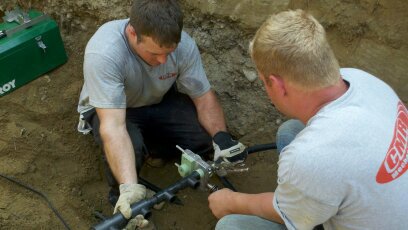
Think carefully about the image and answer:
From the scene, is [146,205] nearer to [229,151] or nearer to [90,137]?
[229,151]

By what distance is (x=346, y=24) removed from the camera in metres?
2.59

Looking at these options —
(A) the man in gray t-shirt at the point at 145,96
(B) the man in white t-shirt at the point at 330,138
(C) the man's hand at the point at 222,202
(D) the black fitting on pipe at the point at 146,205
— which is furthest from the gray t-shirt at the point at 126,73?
(B) the man in white t-shirt at the point at 330,138

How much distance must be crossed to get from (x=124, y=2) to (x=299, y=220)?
2.15m

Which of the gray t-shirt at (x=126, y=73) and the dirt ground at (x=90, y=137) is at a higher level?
the gray t-shirt at (x=126, y=73)

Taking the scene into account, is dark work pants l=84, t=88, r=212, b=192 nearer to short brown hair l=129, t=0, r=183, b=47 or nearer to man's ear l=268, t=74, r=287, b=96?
short brown hair l=129, t=0, r=183, b=47

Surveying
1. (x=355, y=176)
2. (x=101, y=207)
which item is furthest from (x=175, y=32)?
(x=101, y=207)

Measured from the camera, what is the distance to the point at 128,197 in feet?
6.31

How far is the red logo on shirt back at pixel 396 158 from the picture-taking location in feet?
4.52

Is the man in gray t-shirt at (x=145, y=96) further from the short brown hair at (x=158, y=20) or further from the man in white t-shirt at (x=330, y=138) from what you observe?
the man in white t-shirt at (x=330, y=138)

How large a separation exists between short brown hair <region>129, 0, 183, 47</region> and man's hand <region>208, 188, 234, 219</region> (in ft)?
2.37

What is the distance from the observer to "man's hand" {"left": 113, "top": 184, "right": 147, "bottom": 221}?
1.78 m

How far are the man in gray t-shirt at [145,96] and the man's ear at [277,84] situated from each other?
733 mm

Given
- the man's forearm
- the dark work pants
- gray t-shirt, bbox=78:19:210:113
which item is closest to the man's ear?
gray t-shirt, bbox=78:19:210:113

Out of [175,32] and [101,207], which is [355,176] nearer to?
[175,32]
